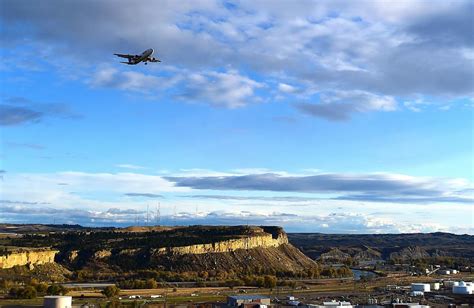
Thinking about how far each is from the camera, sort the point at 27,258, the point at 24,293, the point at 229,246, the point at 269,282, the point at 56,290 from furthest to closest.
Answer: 1. the point at 229,246
2. the point at 27,258
3. the point at 269,282
4. the point at 56,290
5. the point at 24,293

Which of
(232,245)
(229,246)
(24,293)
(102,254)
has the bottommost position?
(24,293)

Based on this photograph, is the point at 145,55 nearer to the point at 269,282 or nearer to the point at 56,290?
the point at 56,290

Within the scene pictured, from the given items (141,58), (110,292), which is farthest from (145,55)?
(110,292)

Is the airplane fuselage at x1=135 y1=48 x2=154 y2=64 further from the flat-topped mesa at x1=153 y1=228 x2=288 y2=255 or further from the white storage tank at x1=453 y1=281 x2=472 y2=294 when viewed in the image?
the flat-topped mesa at x1=153 y1=228 x2=288 y2=255

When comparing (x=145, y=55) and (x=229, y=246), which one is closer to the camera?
(x=145, y=55)

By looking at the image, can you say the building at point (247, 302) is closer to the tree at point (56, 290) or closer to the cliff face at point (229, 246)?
the tree at point (56, 290)

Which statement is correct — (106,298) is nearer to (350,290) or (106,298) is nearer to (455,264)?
(350,290)

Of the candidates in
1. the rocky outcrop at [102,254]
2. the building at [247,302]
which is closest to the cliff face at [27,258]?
the rocky outcrop at [102,254]
